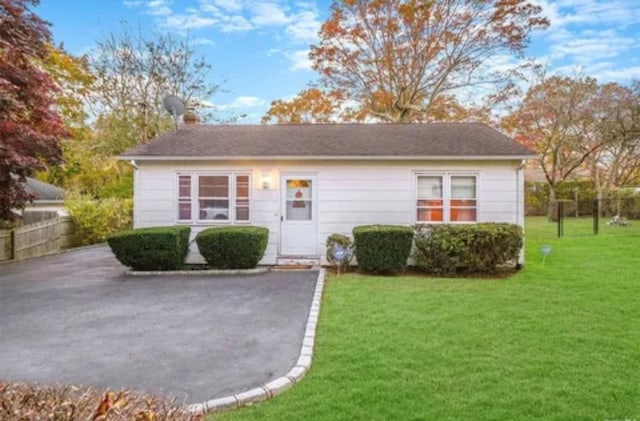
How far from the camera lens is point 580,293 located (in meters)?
7.39

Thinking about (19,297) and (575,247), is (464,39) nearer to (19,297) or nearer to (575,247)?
(575,247)

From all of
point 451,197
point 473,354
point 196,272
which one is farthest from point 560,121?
point 473,354

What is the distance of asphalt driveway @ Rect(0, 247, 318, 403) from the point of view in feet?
13.5

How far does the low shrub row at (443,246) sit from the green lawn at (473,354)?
1188 millimetres

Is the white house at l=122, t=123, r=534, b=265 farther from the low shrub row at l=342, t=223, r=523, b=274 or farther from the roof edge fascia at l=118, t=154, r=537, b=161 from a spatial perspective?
the low shrub row at l=342, t=223, r=523, b=274

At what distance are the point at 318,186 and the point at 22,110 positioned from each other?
7.36 m

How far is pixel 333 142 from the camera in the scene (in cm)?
A: 1131

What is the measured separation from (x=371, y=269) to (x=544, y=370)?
19.2 feet

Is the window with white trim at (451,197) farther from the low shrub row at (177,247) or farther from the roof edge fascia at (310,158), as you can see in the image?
the low shrub row at (177,247)

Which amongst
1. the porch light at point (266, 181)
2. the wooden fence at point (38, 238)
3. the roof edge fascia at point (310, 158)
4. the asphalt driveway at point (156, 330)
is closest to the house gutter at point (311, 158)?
the roof edge fascia at point (310, 158)

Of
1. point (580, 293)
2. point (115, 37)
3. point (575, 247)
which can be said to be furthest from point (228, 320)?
point (115, 37)

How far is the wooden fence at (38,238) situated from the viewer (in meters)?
12.2

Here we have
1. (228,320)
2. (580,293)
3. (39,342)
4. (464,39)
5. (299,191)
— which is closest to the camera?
(39,342)

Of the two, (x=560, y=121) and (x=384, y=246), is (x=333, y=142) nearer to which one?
A: (x=384, y=246)
